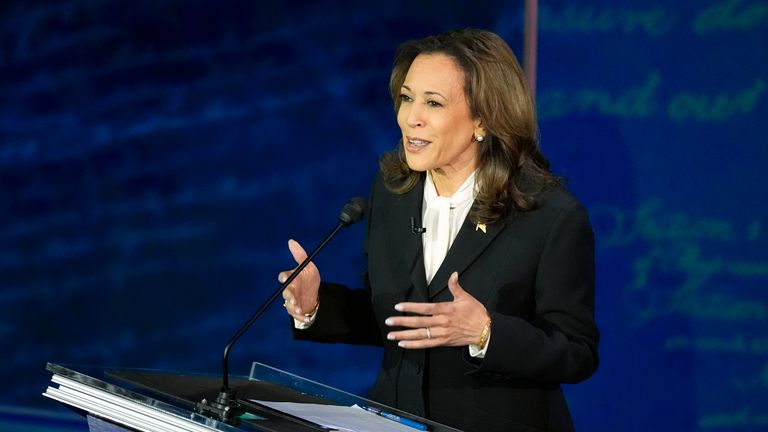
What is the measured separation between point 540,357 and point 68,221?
2.86m

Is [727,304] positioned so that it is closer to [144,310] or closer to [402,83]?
[402,83]

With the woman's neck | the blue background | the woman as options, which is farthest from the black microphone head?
the blue background

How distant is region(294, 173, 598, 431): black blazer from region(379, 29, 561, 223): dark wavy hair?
0.08 metres

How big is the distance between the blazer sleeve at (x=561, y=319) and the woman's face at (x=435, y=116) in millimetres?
302

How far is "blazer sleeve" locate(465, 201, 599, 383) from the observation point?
1.96 metres

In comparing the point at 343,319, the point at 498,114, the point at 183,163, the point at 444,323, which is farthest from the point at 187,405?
the point at 183,163

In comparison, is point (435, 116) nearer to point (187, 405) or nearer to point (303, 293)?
point (303, 293)

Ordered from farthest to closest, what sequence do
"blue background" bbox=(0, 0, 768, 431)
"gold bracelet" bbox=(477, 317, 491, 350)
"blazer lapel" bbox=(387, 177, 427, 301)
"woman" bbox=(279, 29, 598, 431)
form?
"blue background" bbox=(0, 0, 768, 431) < "blazer lapel" bbox=(387, 177, 427, 301) < "woman" bbox=(279, 29, 598, 431) < "gold bracelet" bbox=(477, 317, 491, 350)

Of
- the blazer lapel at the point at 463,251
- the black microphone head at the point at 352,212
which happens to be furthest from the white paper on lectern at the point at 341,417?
the blazer lapel at the point at 463,251

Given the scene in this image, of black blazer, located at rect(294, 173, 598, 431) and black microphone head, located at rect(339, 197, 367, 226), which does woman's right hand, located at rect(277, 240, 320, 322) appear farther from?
black microphone head, located at rect(339, 197, 367, 226)

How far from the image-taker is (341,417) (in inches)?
66.6

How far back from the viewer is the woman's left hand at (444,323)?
178cm

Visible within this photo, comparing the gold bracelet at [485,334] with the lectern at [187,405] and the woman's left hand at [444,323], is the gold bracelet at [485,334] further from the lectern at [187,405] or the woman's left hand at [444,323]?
the lectern at [187,405]

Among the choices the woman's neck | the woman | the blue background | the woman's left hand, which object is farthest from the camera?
Result: the blue background
